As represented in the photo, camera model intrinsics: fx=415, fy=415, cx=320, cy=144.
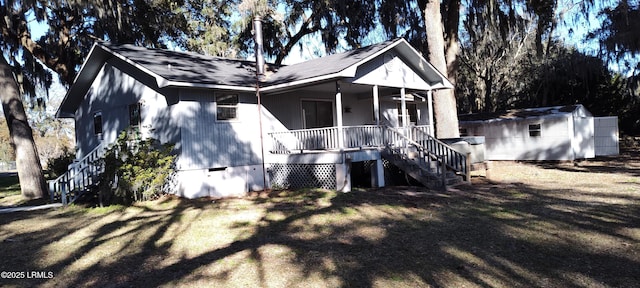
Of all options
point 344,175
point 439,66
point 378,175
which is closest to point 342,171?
point 344,175

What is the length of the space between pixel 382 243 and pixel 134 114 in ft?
32.3

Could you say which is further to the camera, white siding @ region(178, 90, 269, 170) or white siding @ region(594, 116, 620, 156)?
white siding @ region(594, 116, 620, 156)

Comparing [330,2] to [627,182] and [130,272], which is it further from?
[130,272]

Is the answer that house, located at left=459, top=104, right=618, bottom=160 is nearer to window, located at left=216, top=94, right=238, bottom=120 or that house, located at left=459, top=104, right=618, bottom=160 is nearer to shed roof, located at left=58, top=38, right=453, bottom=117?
shed roof, located at left=58, top=38, right=453, bottom=117

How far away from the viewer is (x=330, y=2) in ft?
61.8

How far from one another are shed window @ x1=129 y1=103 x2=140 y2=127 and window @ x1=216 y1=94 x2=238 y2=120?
2649 millimetres

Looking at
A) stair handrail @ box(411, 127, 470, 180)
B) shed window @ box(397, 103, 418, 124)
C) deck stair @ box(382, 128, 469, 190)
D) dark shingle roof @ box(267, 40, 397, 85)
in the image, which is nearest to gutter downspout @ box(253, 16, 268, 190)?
dark shingle roof @ box(267, 40, 397, 85)

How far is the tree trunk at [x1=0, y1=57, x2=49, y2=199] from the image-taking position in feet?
42.5

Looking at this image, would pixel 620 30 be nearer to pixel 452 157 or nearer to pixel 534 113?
pixel 534 113

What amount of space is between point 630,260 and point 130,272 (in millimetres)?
6249

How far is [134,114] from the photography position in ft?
42.7

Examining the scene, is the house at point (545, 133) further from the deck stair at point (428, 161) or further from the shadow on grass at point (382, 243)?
the shadow on grass at point (382, 243)

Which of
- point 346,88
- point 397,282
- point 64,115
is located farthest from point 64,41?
point 397,282

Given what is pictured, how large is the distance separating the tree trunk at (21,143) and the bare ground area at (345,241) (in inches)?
132
